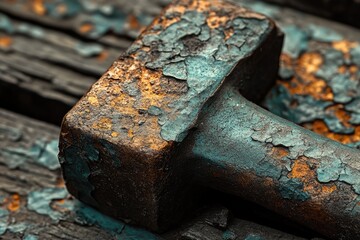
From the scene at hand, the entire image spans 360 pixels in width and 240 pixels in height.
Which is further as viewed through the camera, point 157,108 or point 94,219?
point 94,219

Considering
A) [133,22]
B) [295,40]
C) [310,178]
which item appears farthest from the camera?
[133,22]

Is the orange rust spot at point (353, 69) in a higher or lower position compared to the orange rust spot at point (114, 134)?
higher

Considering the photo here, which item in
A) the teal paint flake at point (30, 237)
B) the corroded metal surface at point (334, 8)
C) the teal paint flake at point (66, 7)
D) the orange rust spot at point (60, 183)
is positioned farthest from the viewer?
the teal paint flake at point (66, 7)

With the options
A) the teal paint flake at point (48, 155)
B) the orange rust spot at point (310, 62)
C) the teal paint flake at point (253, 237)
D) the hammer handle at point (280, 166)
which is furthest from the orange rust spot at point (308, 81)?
the teal paint flake at point (48, 155)

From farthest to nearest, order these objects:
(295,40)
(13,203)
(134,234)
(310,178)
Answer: (295,40), (13,203), (134,234), (310,178)

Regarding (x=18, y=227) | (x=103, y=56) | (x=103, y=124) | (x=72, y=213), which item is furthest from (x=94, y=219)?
(x=103, y=56)

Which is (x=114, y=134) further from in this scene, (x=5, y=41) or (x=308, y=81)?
(x=5, y=41)

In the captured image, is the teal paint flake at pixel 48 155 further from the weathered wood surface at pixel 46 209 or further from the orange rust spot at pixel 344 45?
the orange rust spot at pixel 344 45

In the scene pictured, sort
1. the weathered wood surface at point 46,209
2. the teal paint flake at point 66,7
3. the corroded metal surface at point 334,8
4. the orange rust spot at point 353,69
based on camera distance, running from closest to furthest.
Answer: the weathered wood surface at point 46,209 → the orange rust spot at point 353,69 → the corroded metal surface at point 334,8 → the teal paint flake at point 66,7
